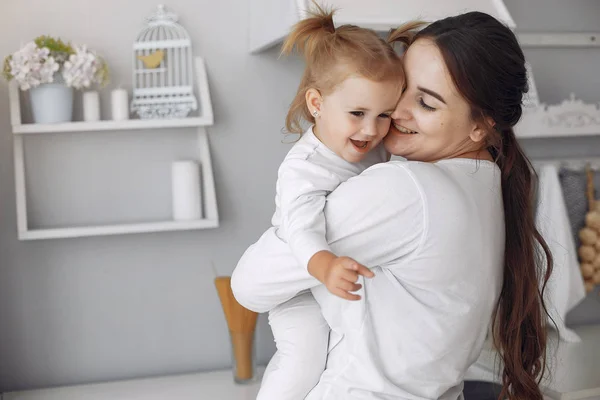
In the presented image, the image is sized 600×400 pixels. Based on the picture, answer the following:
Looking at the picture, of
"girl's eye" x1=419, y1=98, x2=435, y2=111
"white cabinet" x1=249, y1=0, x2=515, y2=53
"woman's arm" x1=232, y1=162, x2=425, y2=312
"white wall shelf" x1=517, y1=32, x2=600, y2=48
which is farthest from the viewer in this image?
"white wall shelf" x1=517, y1=32, x2=600, y2=48

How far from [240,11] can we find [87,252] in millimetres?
831

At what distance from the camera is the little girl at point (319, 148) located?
1.17 m

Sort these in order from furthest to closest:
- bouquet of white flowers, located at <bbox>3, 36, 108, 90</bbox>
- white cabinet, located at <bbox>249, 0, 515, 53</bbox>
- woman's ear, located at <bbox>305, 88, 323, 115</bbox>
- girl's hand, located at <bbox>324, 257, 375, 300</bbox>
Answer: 1. bouquet of white flowers, located at <bbox>3, 36, 108, 90</bbox>
2. white cabinet, located at <bbox>249, 0, 515, 53</bbox>
3. woman's ear, located at <bbox>305, 88, 323, 115</bbox>
4. girl's hand, located at <bbox>324, 257, 375, 300</bbox>

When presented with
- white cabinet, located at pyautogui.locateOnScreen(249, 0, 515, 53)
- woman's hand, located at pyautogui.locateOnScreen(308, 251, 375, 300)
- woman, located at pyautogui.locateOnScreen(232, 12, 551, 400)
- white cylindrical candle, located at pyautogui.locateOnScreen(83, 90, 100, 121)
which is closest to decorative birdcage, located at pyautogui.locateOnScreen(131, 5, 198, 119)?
white cylindrical candle, located at pyautogui.locateOnScreen(83, 90, 100, 121)

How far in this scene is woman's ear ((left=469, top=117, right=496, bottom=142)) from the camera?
1.18 metres

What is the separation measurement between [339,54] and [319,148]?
0.52 ft

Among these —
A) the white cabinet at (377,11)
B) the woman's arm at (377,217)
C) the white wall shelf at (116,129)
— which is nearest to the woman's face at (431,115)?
the woman's arm at (377,217)

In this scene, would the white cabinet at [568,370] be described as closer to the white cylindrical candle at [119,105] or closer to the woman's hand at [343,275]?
the woman's hand at [343,275]

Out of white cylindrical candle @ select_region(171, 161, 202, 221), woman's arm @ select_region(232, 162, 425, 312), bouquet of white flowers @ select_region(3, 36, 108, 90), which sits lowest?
white cylindrical candle @ select_region(171, 161, 202, 221)

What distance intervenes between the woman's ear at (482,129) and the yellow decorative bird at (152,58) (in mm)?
1148

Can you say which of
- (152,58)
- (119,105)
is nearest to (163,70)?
(152,58)

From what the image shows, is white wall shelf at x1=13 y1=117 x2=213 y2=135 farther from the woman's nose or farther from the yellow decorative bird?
the woman's nose

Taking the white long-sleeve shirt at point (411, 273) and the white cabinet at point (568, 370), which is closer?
the white long-sleeve shirt at point (411, 273)

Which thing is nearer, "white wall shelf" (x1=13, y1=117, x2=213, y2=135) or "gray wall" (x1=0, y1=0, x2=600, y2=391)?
"white wall shelf" (x1=13, y1=117, x2=213, y2=135)
